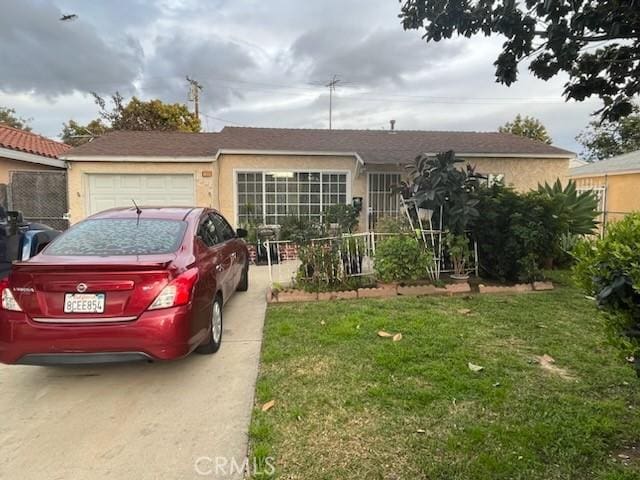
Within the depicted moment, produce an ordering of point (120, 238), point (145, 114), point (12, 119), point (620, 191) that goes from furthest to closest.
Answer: point (12, 119) → point (145, 114) → point (620, 191) → point (120, 238)

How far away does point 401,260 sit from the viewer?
22.3 feet

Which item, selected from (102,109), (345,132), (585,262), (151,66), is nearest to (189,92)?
(151,66)

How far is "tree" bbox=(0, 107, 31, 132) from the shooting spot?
114 ft

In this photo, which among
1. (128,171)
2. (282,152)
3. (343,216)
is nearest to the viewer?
(343,216)

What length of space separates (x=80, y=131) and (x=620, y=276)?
108 feet

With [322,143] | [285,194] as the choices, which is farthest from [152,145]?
[322,143]

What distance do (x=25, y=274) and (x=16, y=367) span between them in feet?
4.89

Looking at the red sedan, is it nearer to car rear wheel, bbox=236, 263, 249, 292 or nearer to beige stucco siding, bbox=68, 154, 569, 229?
car rear wheel, bbox=236, 263, 249, 292

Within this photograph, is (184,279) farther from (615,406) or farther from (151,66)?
(151,66)

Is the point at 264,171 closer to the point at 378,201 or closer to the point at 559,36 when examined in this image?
the point at 378,201

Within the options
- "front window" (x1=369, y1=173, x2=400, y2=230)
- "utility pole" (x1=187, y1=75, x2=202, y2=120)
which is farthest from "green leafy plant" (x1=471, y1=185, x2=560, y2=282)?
"utility pole" (x1=187, y1=75, x2=202, y2=120)

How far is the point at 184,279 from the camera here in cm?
364

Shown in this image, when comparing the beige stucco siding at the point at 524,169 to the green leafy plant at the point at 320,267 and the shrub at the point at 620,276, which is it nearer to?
the green leafy plant at the point at 320,267

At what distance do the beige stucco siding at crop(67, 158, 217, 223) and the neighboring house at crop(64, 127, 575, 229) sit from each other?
26 millimetres
